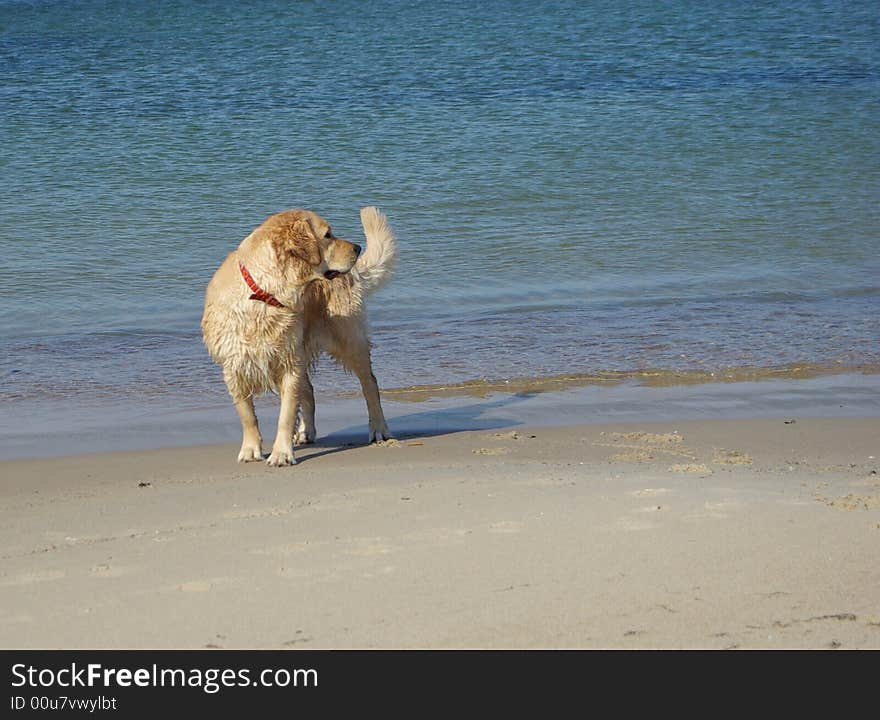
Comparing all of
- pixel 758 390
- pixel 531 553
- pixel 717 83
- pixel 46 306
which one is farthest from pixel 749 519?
pixel 717 83

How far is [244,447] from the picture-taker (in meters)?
7.04

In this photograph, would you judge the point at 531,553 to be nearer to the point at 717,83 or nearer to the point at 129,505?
the point at 129,505

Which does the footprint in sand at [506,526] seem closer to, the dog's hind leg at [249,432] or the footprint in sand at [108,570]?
the footprint in sand at [108,570]

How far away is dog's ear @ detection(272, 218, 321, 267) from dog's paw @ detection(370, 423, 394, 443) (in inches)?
44.2

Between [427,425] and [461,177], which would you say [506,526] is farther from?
[461,177]

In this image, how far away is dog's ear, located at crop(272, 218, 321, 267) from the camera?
6.85 meters

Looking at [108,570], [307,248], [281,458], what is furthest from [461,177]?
[108,570]

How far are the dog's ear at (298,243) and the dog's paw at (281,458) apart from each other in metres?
0.98

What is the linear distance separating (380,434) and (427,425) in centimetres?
48

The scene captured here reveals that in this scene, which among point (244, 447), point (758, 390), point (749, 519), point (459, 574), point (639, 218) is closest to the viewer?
point (459, 574)

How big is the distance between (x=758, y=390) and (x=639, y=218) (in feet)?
22.8

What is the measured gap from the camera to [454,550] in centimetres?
484

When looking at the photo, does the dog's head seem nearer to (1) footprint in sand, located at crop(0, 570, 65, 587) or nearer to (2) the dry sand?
(2) the dry sand

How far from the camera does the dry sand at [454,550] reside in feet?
13.5
